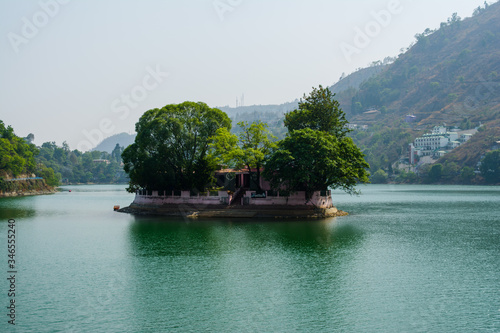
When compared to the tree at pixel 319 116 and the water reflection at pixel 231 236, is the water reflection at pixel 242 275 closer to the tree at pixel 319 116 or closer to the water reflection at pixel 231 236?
the water reflection at pixel 231 236

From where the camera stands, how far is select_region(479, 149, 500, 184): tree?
173 m

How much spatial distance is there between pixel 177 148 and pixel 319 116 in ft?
66.2

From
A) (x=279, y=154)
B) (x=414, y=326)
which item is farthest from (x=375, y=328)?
(x=279, y=154)

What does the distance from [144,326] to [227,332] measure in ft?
12.0

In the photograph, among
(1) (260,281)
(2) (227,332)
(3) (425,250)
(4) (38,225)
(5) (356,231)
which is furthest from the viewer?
(4) (38,225)

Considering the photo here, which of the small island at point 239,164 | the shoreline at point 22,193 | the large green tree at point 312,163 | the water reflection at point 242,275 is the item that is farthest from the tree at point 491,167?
the shoreline at point 22,193

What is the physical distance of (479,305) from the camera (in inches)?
929

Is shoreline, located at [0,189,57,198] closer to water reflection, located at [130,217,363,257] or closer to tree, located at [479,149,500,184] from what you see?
water reflection, located at [130,217,363,257]

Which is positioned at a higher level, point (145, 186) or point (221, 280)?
point (145, 186)

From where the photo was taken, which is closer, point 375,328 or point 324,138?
point 375,328

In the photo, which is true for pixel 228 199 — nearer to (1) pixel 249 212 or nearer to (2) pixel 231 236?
(1) pixel 249 212

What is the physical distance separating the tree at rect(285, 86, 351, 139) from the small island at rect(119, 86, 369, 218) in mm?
139

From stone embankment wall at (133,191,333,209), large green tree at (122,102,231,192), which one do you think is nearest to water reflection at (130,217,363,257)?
stone embankment wall at (133,191,333,209)

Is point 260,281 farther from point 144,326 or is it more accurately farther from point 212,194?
point 212,194
